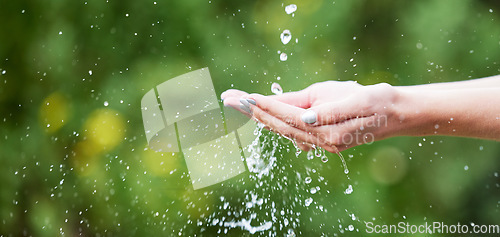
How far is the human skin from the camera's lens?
102cm

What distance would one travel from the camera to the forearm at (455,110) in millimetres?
1025

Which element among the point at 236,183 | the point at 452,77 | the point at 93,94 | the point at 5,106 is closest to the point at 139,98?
Result: the point at 93,94

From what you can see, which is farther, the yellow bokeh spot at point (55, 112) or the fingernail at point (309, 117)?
the yellow bokeh spot at point (55, 112)

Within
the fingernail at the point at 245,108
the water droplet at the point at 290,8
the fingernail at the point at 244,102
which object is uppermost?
the water droplet at the point at 290,8

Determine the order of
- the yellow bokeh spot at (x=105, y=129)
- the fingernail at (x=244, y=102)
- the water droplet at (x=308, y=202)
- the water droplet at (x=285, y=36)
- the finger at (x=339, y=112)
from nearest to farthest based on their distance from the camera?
the finger at (x=339, y=112) < the fingernail at (x=244, y=102) < the water droplet at (x=285, y=36) < the water droplet at (x=308, y=202) < the yellow bokeh spot at (x=105, y=129)

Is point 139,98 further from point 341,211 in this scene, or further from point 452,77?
point 452,77

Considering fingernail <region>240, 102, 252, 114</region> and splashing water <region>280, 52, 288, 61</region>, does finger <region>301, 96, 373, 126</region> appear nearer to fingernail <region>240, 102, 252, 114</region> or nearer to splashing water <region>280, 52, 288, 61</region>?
fingernail <region>240, 102, 252, 114</region>

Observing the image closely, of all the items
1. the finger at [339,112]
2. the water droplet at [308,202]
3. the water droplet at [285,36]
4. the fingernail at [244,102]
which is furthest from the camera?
the water droplet at [308,202]

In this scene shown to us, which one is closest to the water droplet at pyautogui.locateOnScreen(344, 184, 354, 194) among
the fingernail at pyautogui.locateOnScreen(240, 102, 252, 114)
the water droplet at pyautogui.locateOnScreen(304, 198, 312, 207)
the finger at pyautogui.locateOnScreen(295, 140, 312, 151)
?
the water droplet at pyautogui.locateOnScreen(304, 198, 312, 207)

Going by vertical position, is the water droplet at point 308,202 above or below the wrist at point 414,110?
below

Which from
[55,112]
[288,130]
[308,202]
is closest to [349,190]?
[308,202]

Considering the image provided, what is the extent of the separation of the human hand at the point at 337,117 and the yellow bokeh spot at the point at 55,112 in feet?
4.40

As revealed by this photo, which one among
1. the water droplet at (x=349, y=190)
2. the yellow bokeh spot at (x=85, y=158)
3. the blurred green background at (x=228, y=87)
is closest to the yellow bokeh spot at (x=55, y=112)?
the blurred green background at (x=228, y=87)

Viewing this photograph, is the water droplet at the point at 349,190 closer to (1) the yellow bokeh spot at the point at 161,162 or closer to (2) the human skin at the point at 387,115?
(1) the yellow bokeh spot at the point at 161,162
